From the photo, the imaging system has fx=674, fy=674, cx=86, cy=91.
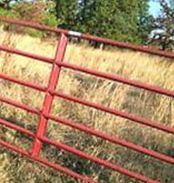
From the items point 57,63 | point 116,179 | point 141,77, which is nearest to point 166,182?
point 116,179

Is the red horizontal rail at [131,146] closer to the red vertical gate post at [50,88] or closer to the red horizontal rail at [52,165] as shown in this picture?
the red vertical gate post at [50,88]

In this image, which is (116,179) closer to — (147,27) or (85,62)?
(85,62)

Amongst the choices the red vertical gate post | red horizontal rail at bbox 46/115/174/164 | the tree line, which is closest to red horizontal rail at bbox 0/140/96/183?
the red vertical gate post

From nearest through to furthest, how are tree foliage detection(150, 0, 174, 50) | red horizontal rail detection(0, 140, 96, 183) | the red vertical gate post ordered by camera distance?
1. red horizontal rail detection(0, 140, 96, 183)
2. the red vertical gate post
3. tree foliage detection(150, 0, 174, 50)

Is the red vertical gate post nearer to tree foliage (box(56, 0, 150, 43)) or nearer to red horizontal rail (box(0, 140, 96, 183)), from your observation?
red horizontal rail (box(0, 140, 96, 183))

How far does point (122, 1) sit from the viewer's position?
232 ft

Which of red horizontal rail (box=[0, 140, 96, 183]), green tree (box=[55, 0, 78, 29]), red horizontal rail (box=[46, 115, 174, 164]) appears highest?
red horizontal rail (box=[46, 115, 174, 164])

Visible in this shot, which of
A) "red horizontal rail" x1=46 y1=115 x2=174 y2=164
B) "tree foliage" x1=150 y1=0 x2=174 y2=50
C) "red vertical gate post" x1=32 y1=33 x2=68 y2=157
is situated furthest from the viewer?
"tree foliage" x1=150 y1=0 x2=174 y2=50

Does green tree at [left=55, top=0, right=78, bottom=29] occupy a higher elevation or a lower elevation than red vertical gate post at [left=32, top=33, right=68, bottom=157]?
lower

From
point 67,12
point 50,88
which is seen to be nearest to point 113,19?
point 67,12

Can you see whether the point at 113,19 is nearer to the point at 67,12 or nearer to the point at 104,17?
the point at 104,17

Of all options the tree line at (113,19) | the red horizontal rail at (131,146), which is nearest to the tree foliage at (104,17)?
the tree line at (113,19)

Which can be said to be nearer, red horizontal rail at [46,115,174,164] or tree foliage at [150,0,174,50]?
red horizontal rail at [46,115,174,164]

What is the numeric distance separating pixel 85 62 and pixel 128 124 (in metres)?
7.36
